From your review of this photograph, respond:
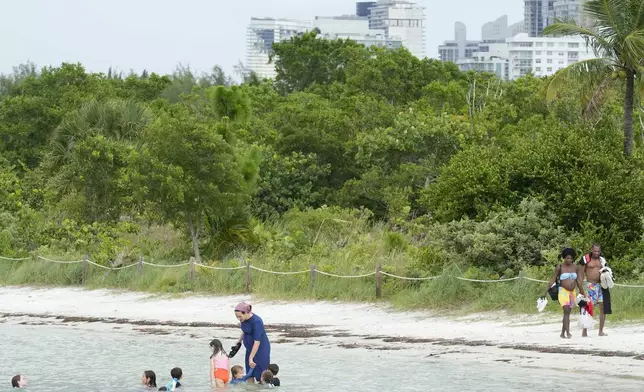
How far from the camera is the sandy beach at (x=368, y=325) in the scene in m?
17.0

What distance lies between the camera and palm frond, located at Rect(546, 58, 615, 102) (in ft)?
80.6

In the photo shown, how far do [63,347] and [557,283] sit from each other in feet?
30.1

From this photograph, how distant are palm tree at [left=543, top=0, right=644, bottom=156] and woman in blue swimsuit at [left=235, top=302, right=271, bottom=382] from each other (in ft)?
36.8

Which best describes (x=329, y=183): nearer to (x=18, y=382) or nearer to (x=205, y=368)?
(x=205, y=368)

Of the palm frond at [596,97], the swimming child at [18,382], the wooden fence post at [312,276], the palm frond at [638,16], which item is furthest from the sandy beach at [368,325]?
the palm frond at [638,16]

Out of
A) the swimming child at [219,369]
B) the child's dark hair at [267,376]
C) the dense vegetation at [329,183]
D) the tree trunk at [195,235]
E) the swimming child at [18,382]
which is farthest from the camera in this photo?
the tree trunk at [195,235]

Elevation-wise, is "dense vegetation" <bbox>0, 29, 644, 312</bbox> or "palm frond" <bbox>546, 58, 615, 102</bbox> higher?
"palm frond" <bbox>546, 58, 615, 102</bbox>

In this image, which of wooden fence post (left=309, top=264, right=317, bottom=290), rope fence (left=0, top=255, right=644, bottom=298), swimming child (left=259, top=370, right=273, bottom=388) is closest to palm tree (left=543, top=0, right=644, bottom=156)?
rope fence (left=0, top=255, right=644, bottom=298)

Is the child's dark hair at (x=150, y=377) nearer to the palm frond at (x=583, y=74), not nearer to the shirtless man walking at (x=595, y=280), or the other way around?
the shirtless man walking at (x=595, y=280)

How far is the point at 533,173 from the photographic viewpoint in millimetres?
23047

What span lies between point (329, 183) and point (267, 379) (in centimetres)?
2190

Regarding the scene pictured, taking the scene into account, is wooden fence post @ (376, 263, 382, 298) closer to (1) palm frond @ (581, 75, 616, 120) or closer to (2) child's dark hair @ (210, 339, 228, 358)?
(1) palm frond @ (581, 75, 616, 120)

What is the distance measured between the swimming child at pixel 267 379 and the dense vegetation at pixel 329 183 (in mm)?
6005

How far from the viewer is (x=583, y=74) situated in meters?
24.7
